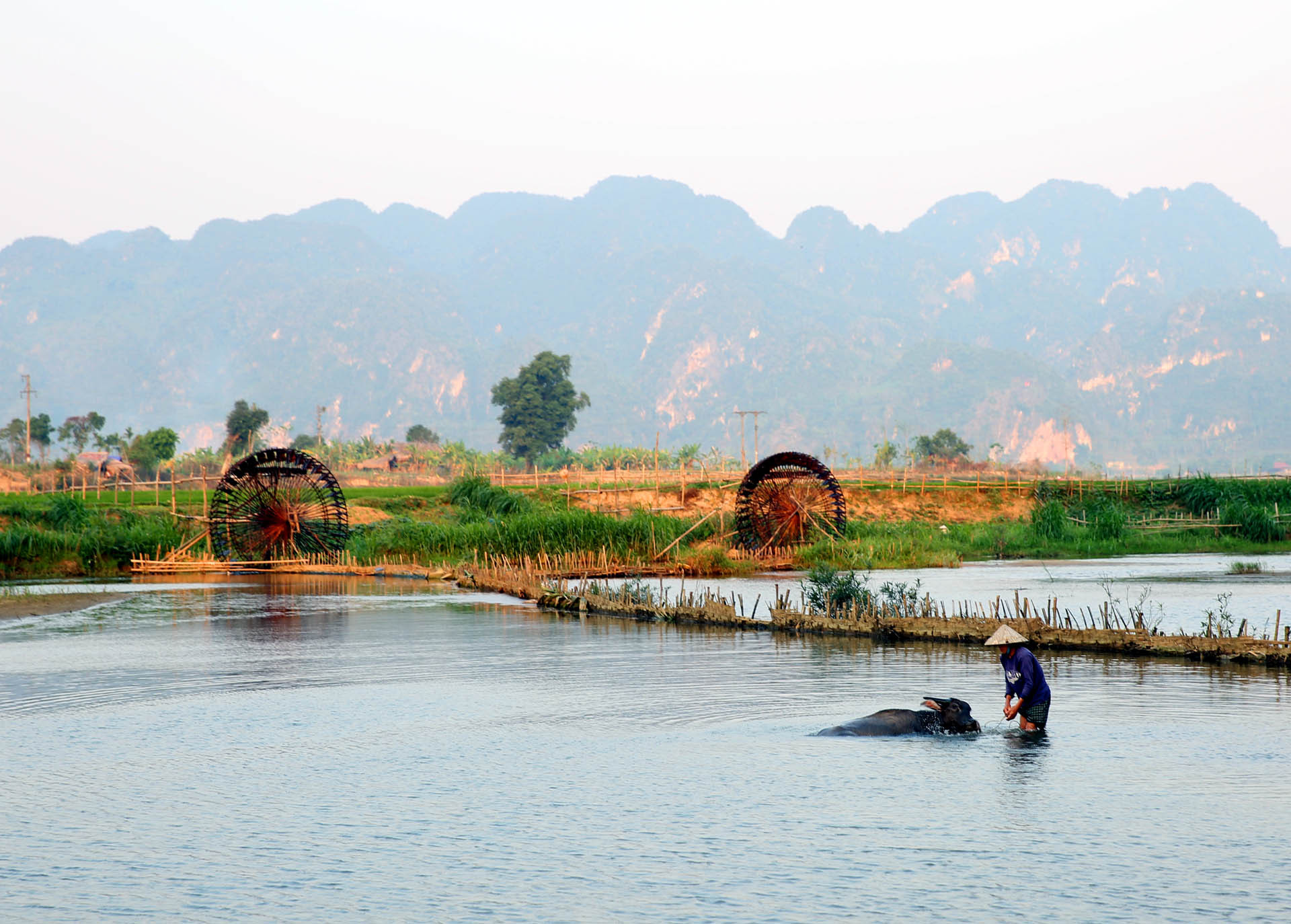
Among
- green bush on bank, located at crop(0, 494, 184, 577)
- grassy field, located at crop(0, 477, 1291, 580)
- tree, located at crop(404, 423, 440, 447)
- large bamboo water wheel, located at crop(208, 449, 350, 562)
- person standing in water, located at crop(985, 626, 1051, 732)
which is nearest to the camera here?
person standing in water, located at crop(985, 626, 1051, 732)

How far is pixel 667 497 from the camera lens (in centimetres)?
6231

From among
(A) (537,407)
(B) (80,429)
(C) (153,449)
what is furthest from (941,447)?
(B) (80,429)

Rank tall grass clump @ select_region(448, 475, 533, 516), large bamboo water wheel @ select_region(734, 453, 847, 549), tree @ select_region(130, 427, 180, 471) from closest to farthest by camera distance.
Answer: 1. large bamboo water wheel @ select_region(734, 453, 847, 549)
2. tall grass clump @ select_region(448, 475, 533, 516)
3. tree @ select_region(130, 427, 180, 471)

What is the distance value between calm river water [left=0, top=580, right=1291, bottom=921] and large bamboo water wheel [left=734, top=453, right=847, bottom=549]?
82.8 feet

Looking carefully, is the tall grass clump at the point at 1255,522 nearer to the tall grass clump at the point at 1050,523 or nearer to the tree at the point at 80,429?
the tall grass clump at the point at 1050,523

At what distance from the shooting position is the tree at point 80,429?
346 ft

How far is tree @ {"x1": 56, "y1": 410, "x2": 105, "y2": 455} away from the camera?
4157 inches

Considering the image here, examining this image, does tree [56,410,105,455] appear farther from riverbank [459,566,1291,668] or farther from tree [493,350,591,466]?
riverbank [459,566,1291,668]

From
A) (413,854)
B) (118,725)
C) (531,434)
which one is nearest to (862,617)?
(118,725)

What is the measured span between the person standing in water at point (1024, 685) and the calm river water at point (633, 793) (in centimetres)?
26

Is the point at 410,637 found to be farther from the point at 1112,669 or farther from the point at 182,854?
the point at 182,854

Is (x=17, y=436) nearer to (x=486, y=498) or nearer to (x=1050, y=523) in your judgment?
(x=486, y=498)

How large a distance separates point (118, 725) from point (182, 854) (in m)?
5.87

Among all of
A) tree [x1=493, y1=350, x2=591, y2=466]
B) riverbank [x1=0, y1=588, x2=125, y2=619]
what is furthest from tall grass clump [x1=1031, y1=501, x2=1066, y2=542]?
tree [x1=493, y1=350, x2=591, y2=466]
